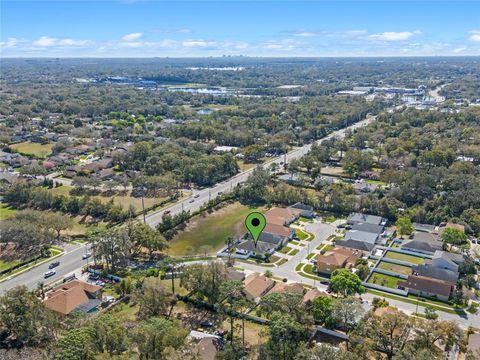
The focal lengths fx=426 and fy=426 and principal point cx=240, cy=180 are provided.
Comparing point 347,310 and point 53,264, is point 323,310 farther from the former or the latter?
point 53,264

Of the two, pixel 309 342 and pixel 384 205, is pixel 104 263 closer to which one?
pixel 309 342

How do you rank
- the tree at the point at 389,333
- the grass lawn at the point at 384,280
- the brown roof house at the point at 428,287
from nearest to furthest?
1. the tree at the point at 389,333
2. the brown roof house at the point at 428,287
3. the grass lawn at the point at 384,280

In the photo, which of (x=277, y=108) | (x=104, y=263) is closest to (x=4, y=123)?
(x=277, y=108)

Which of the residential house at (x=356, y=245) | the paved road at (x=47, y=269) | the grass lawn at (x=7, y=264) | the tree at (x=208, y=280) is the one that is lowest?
the grass lawn at (x=7, y=264)

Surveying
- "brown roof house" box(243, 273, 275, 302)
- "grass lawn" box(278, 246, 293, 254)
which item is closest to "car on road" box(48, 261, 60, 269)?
"brown roof house" box(243, 273, 275, 302)

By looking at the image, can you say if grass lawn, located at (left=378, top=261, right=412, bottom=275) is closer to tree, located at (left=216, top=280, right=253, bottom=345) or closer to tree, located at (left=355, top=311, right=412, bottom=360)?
tree, located at (left=355, top=311, right=412, bottom=360)

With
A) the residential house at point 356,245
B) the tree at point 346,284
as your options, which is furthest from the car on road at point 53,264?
the residential house at point 356,245

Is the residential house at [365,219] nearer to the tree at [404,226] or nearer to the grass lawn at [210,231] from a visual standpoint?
the tree at [404,226]
